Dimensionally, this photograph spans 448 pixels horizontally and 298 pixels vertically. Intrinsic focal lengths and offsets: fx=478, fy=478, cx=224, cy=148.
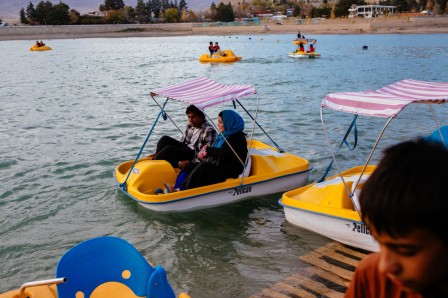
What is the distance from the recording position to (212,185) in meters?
7.82

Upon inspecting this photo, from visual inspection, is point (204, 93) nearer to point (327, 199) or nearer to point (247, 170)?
point (247, 170)

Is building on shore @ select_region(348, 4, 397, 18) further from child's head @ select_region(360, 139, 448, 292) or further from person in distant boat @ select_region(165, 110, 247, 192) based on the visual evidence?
child's head @ select_region(360, 139, 448, 292)

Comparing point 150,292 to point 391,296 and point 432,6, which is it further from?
point 432,6

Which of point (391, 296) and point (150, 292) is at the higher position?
point (391, 296)

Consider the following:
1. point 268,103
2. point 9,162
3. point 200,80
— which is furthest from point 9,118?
point 200,80

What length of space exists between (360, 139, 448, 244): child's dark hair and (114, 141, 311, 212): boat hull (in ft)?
21.4

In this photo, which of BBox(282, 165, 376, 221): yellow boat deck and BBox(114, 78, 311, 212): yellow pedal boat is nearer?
BBox(282, 165, 376, 221): yellow boat deck

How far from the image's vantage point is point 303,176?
870cm

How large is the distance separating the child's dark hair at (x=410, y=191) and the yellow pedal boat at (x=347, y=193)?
4961 mm

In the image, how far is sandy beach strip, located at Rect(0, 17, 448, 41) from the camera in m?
95.0

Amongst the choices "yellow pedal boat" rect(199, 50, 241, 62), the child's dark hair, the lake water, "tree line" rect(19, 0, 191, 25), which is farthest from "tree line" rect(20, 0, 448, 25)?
the child's dark hair

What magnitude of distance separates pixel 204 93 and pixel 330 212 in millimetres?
2893

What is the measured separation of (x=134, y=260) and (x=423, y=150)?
296 centimetres

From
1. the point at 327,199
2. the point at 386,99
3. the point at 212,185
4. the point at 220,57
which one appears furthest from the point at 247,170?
the point at 220,57
